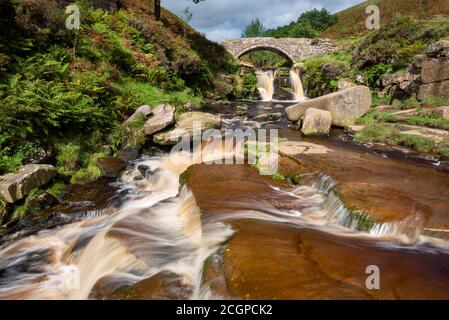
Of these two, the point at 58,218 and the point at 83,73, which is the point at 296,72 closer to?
the point at 83,73

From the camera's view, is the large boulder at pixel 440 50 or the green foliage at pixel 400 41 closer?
the large boulder at pixel 440 50

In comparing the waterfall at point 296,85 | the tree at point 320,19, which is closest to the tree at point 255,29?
the tree at point 320,19

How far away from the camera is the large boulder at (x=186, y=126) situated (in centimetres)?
1120

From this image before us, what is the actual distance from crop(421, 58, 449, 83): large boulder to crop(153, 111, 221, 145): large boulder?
8989 millimetres

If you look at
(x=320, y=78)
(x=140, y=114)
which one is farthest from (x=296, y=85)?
(x=140, y=114)

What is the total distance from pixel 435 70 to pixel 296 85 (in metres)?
14.7

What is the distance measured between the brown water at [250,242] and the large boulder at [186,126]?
11.0 feet

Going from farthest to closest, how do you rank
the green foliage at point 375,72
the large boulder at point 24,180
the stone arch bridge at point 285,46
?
the stone arch bridge at point 285,46
the green foliage at point 375,72
the large boulder at point 24,180

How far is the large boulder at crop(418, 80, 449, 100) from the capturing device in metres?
13.5

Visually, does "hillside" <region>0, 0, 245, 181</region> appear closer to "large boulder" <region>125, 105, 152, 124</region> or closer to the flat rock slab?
"large boulder" <region>125, 105, 152, 124</region>

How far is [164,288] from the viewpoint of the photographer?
3934 millimetres

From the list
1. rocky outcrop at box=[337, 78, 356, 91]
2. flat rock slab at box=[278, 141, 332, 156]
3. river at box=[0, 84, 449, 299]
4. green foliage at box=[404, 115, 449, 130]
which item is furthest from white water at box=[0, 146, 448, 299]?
rocky outcrop at box=[337, 78, 356, 91]

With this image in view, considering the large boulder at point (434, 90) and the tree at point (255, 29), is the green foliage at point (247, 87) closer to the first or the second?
the large boulder at point (434, 90)

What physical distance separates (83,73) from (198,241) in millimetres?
9553
